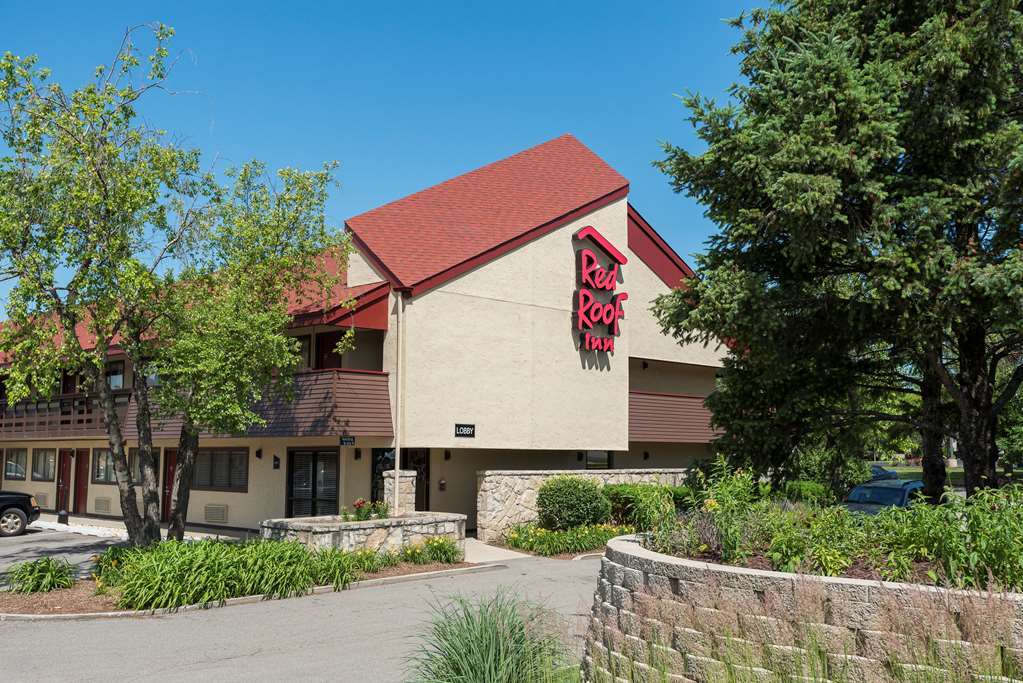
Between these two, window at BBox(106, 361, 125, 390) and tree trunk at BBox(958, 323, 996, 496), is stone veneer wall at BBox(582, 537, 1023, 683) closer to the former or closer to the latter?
tree trunk at BBox(958, 323, 996, 496)

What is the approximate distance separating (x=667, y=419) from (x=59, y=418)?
765 inches

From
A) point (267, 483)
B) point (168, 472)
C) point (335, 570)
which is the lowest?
point (335, 570)

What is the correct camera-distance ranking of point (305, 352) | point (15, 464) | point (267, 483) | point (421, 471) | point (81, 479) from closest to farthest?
1. point (421, 471)
2. point (305, 352)
3. point (267, 483)
4. point (81, 479)
5. point (15, 464)

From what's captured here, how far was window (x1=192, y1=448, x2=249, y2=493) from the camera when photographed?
997 inches

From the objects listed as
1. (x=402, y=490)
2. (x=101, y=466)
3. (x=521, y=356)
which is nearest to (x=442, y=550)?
(x=402, y=490)

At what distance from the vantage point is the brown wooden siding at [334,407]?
20.3m

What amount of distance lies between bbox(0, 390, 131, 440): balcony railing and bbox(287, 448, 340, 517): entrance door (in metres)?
6.18

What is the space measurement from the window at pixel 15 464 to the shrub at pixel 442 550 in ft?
76.6

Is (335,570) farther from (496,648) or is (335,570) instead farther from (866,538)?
(866,538)

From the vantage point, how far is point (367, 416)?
2069 centimetres

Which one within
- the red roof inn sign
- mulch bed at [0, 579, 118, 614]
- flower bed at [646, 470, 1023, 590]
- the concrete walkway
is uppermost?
the red roof inn sign

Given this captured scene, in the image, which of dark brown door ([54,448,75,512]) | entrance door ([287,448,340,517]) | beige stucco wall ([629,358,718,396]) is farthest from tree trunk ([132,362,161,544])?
dark brown door ([54,448,75,512])

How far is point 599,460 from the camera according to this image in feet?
90.9

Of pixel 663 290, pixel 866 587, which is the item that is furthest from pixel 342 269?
pixel 866 587
